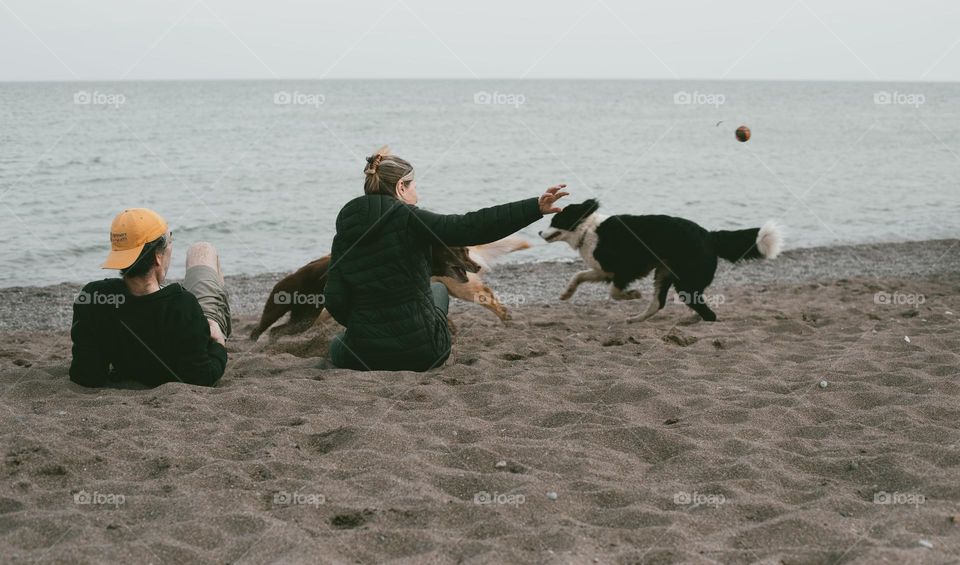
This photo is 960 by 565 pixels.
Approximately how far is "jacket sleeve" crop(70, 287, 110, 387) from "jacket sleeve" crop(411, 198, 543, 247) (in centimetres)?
191

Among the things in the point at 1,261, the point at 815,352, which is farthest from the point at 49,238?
the point at 815,352

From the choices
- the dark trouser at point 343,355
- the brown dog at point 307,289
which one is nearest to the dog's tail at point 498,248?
the brown dog at point 307,289

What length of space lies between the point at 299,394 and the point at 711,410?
2.26m

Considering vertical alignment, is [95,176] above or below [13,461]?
above

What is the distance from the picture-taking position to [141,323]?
4.55 metres

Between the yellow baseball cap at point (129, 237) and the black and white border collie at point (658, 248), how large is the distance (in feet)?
13.6

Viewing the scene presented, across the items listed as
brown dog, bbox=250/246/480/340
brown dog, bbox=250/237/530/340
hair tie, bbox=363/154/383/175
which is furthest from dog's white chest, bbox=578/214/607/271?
hair tie, bbox=363/154/383/175

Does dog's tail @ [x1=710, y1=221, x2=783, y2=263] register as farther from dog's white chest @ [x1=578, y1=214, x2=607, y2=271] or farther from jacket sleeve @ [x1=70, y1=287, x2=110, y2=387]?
jacket sleeve @ [x1=70, y1=287, x2=110, y2=387]

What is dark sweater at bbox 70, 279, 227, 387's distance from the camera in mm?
4480

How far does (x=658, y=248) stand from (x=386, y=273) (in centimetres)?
314

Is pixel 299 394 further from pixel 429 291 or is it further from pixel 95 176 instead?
pixel 95 176

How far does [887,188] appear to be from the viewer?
2109cm

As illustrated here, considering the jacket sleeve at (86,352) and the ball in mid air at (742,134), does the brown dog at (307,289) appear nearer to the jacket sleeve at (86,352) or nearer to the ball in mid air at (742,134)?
the jacket sleeve at (86,352)

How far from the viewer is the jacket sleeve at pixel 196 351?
4.66 m
